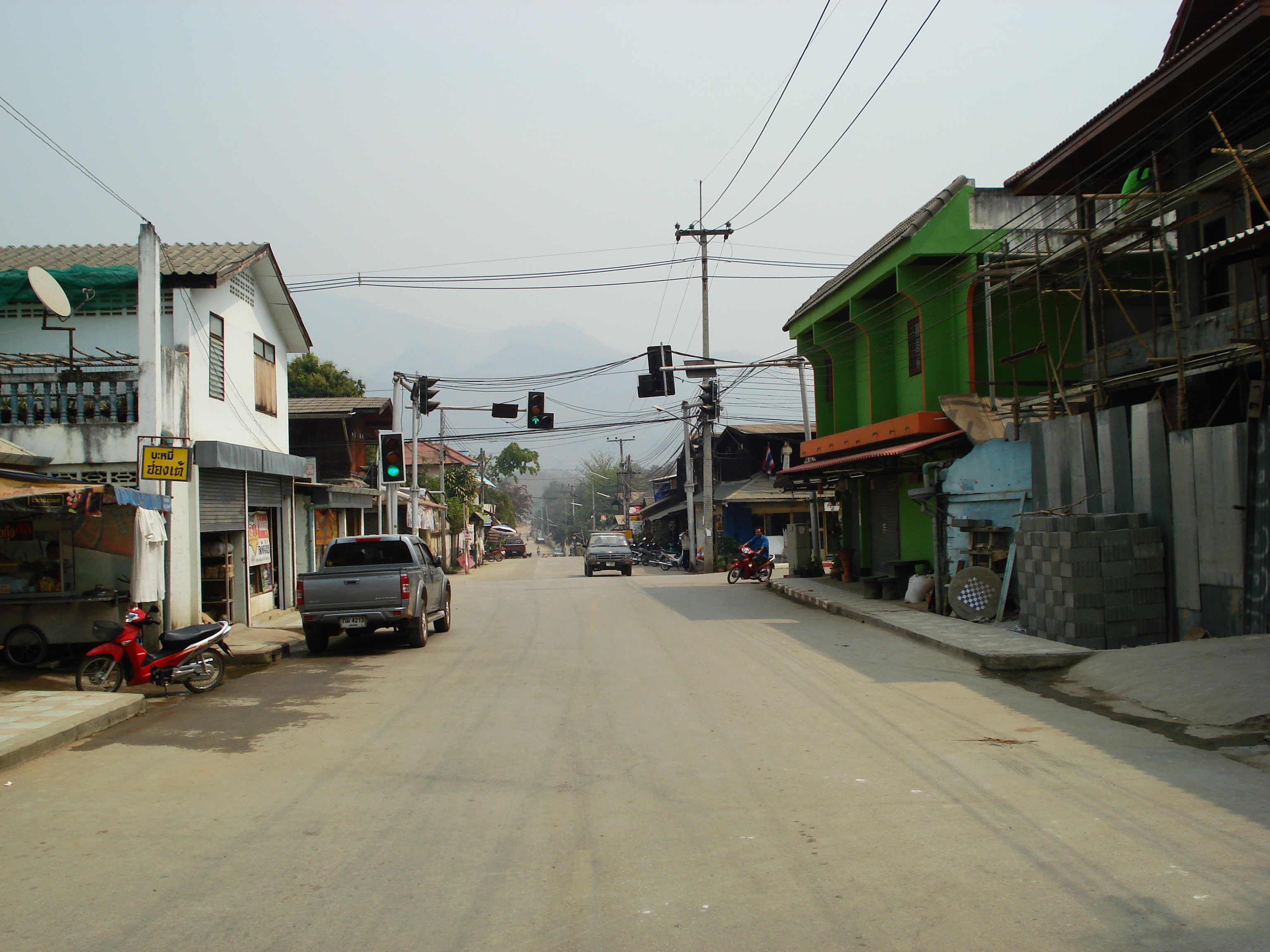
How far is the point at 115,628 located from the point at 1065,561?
11901 mm

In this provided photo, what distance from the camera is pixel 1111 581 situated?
480 inches

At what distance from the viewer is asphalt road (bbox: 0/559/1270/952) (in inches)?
171

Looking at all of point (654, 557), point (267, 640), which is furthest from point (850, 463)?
point (654, 557)

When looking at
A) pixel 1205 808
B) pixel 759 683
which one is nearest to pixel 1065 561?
pixel 759 683

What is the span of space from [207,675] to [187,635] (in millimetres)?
569

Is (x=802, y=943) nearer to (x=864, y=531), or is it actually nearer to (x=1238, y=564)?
(x=1238, y=564)

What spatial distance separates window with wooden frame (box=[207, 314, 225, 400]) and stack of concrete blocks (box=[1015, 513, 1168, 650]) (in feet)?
45.0

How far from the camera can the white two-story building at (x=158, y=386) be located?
46.2 feet

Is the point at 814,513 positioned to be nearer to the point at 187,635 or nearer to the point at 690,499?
the point at 690,499

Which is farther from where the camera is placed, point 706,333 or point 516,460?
point 516,460

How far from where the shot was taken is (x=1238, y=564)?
1105 centimetres

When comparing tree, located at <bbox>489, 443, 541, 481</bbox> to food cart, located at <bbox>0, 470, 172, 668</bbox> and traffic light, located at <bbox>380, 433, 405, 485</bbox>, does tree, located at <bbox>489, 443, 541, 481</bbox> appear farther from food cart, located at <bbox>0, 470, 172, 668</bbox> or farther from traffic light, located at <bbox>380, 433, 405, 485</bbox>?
food cart, located at <bbox>0, 470, 172, 668</bbox>

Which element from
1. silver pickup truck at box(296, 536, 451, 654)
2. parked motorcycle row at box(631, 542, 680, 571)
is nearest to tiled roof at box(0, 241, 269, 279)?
silver pickup truck at box(296, 536, 451, 654)

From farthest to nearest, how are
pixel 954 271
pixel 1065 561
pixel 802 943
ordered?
pixel 954 271
pixel 1065 561
pixel 802 943
